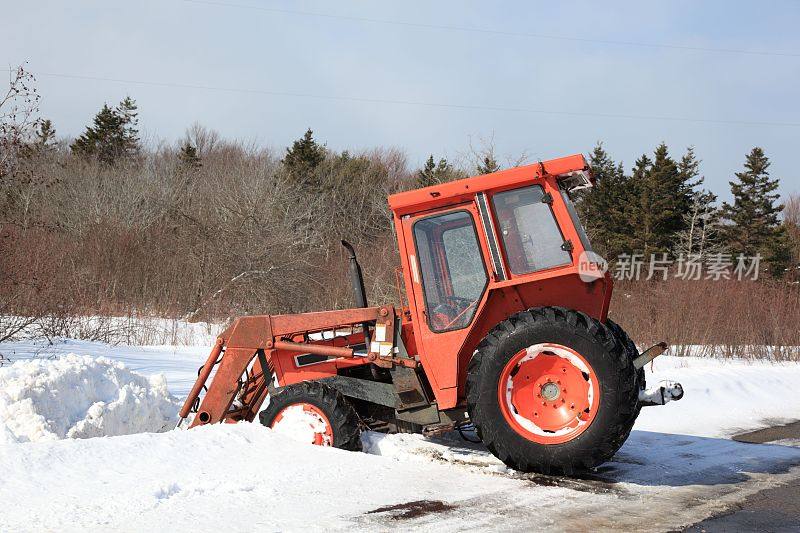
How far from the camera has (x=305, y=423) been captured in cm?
603

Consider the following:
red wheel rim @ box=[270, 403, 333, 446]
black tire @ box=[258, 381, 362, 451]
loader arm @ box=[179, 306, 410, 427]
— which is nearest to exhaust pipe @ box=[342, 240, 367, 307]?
loader arm @ box=[179, 306, 410, 427]

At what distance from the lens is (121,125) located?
48.0m

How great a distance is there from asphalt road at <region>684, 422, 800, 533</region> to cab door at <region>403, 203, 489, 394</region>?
199 cm

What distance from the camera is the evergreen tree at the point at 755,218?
34.7 metres

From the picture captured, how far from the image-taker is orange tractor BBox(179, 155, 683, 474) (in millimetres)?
5184

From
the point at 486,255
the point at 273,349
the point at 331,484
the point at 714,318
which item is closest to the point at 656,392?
the point at 486,255

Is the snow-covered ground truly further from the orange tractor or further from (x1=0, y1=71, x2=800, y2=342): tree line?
(x1=0, y1=71, x2=800, y2=342): tree line

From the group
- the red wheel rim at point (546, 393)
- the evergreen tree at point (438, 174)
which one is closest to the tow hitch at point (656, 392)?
the red wheel rim at point (546, 393)

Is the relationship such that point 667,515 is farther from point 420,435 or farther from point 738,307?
point 738,307

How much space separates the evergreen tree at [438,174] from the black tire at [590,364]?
69.9 feet

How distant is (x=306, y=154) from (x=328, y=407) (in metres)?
37.9

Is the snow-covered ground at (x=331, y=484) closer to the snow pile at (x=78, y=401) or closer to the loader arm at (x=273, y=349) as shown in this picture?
the snow pile at (x=78, y=401)

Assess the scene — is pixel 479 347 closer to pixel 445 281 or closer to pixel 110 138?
pixel 445 281

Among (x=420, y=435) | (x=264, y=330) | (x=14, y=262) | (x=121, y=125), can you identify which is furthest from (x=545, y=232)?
(x=121, y=125)
